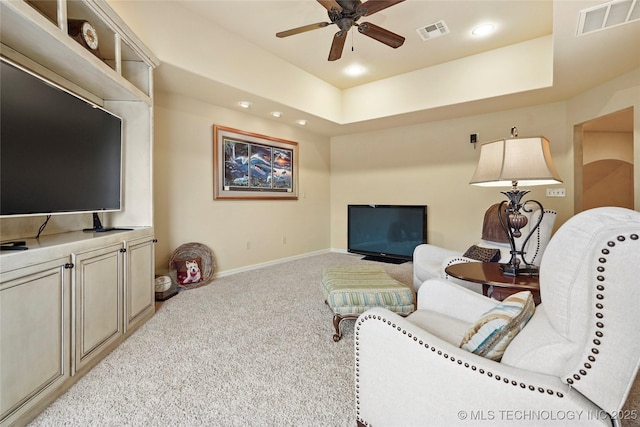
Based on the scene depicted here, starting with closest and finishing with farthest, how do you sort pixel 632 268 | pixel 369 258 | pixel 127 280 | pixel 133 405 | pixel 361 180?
1. pixel 632 268
2. pixel 133 405
3. pixel 127 280
4. pixel 369 258
5. pixel 361 180

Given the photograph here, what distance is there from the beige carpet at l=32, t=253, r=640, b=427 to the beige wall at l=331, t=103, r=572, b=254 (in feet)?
9.52

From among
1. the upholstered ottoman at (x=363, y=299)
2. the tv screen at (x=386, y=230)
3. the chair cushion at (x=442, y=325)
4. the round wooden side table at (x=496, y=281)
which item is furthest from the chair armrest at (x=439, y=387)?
the tv screen at (x=386, y=230)

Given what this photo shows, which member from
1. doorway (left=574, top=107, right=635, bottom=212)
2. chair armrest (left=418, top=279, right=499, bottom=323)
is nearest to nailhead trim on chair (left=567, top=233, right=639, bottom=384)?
chair armrest (left=418, top=279, right=499, bottom=323)

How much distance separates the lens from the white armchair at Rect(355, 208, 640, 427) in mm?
679

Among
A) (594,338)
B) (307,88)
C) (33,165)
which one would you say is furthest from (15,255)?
(307,88)

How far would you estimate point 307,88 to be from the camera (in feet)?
13.7

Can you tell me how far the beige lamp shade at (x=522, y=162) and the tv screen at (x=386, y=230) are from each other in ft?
9.04

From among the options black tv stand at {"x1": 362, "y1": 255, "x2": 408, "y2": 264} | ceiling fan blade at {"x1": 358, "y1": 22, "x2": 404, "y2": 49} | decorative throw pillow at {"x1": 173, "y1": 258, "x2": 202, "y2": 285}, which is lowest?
black tv stand at {"x1": 362, "y1": 255, "x2": 408, "y2": 264}

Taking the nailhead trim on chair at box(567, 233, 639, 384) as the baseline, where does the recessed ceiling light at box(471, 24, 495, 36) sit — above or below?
above

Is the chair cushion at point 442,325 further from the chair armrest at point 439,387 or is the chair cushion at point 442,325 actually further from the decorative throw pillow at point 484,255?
the decorative throw pillow at point 484,255

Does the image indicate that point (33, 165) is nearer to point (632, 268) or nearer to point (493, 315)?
point (493, 315)

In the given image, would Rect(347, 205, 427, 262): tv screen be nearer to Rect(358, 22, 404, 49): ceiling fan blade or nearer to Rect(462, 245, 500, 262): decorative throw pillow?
Rect(462, 245, 500, 262): decorative throw pillow

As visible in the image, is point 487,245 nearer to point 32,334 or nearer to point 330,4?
point 330,4

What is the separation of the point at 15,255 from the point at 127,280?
910 millimetres
